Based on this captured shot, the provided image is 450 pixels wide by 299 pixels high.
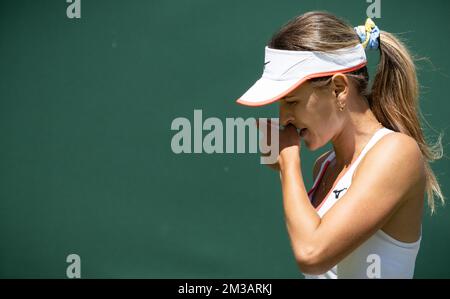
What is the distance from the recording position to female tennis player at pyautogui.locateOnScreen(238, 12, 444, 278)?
1815mm

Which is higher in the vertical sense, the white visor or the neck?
the white visor

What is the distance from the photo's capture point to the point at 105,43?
3785mm

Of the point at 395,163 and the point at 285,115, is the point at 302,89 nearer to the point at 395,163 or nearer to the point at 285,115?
the point at 285,115

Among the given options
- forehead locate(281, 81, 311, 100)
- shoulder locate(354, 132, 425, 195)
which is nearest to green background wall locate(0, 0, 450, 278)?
forehead locate(281, 81, 311, 100)

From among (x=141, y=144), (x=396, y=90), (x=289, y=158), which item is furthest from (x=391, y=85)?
(x=141, y=144)

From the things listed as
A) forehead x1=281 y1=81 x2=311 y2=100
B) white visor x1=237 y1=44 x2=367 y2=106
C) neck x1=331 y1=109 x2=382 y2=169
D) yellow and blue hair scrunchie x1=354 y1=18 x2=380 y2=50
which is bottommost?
neck x1=331 y1=109 x2=382 y2=169

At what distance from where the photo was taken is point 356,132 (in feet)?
6.79

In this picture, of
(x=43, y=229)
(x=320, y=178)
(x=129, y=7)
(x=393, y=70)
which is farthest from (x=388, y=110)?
(x=43, y=229)

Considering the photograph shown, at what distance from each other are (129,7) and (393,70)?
2.00 meters

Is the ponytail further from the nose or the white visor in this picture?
the nose

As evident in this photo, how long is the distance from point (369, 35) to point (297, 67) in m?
0.27

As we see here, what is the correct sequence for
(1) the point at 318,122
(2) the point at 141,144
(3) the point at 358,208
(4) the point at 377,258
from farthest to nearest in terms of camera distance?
(2) the point at 141,144 < (1) the point at 318,122 < (4) the point at 377,258 < (3) the point at 358,208

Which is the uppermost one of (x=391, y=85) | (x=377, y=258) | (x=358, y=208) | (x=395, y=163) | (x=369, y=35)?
(x=369, y=35)

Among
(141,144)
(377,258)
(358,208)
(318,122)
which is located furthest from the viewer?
(141,144)
